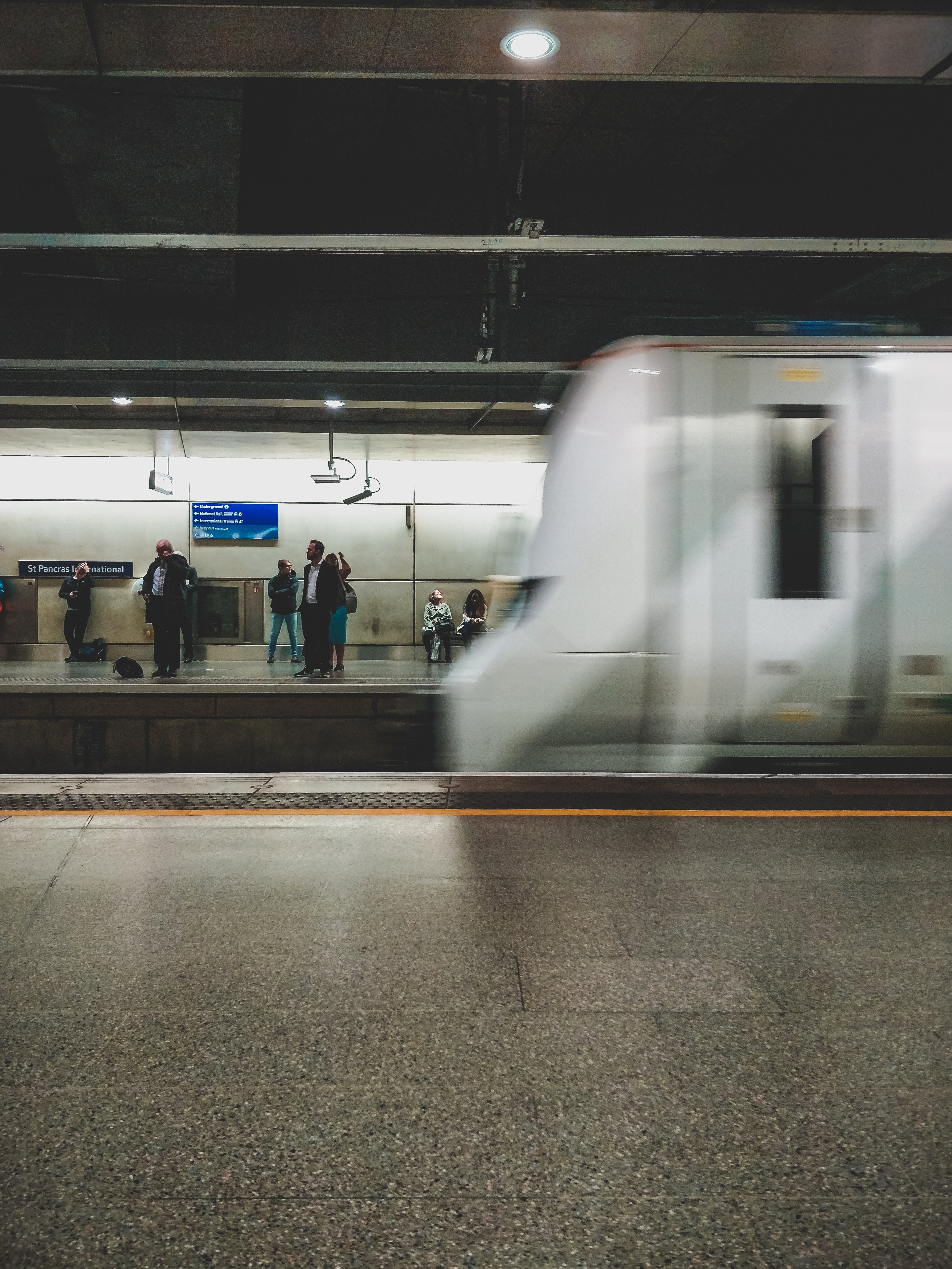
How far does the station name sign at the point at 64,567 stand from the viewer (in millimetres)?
18109

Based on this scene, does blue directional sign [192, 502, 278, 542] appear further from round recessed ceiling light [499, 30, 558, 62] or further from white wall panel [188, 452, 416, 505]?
round recessed ceiling light [499, 30, 558, 62]

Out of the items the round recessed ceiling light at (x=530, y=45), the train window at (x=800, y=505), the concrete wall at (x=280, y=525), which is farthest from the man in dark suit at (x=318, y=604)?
the train window at (x=800, y=505)

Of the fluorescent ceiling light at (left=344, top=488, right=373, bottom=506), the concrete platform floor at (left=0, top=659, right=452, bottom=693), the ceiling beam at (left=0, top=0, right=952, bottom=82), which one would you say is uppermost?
the ceiling beam at (left=0, top=0, right=952, bottom=82)

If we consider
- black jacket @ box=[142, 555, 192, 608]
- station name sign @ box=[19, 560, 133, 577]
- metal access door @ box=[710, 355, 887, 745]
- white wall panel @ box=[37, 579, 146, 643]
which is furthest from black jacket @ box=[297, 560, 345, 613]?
station name sign @ box=[19, 560, 133, 577]

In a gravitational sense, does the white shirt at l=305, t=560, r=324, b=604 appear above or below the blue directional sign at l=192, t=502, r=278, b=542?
below

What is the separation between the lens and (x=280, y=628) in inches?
593

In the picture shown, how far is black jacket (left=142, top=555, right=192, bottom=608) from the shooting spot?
38.3 feet

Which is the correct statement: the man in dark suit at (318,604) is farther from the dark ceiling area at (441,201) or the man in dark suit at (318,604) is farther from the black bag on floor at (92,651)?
the black bag on floor at (92,651)

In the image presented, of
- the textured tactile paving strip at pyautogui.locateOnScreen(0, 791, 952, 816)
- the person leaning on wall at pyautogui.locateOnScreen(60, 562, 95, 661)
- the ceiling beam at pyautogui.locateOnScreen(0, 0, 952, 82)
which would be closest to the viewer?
the ceiling beam at pyautogui.locateOnScreen(0, 0, 952, 82)

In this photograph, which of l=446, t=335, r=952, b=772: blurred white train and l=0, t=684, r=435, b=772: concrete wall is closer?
l=446, t=335, r=952, b=772: blurred white train

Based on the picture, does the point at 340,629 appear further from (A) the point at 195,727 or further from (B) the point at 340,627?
(A) the point at 195,727

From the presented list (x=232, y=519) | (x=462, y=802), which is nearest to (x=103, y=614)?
(x=232, y=519)

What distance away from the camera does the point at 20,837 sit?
225 inches

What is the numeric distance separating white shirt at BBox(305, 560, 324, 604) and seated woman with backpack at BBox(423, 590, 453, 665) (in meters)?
3.94
